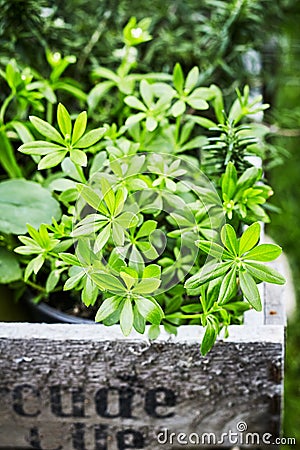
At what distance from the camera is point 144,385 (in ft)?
2.68

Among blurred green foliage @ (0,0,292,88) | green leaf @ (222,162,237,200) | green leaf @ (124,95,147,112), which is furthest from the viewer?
blurred green foliage @ (0,0,292,88)

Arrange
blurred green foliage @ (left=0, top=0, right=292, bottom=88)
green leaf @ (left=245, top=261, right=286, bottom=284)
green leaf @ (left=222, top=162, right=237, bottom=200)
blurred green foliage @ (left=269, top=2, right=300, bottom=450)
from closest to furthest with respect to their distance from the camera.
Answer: green leaf @ (left=245, top=261, right=286, bottom=284) < green leaf @ (left=222, top=162, right=237, bottom=200) < blurred green foliage @ (left=0, top=0, right=292, bottom=88) < blurred green foliage @ (left=269, top=2, right=300, bottom=450)

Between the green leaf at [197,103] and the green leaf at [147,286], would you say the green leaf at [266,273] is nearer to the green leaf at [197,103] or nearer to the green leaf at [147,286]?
the green leaf at [147,286]

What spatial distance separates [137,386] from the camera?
817 millimetres

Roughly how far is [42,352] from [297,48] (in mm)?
929

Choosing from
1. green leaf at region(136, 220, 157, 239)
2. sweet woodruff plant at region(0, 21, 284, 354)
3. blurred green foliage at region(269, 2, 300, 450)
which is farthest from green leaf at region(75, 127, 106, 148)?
blurred green foliage at region(269, 2, 300, 450)

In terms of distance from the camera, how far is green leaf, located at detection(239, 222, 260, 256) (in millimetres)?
643

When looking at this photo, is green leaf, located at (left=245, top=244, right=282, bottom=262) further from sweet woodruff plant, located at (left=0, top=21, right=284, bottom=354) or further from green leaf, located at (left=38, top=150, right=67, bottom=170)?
green leaf, located at (left=38, top=150, right=67, bottom=170)

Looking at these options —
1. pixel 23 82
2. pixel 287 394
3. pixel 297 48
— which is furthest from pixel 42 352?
pixel 297 48

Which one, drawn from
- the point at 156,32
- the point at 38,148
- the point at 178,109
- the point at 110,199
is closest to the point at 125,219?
the point at 110,199

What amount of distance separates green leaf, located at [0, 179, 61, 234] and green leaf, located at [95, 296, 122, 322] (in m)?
0.22

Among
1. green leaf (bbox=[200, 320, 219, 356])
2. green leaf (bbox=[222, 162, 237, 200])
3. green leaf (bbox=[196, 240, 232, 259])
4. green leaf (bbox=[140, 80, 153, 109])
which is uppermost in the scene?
green leaf (bbox=[140, 80, 153, 109])

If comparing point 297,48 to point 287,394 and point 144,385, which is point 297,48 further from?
point 144,385

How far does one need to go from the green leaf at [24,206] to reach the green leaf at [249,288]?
308 mm
